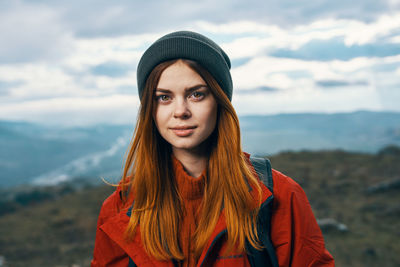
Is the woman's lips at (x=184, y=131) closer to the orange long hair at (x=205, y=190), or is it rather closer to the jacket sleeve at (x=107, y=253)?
the orange long hair at (x=205, y=190)

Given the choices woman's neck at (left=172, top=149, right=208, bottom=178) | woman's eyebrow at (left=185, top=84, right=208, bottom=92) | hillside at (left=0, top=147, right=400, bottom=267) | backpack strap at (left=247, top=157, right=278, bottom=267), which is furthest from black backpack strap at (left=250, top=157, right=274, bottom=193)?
hillside at (left=0, top=147, right=400, bottom=267)

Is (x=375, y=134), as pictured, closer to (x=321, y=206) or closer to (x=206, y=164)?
(x=321, y=206)

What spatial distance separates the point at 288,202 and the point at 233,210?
355 mm

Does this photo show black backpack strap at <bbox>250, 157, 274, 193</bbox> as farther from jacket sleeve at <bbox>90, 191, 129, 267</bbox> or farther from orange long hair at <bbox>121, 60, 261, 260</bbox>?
jacket sleeve at <bbox>90, 191, 129, 267</bbox>

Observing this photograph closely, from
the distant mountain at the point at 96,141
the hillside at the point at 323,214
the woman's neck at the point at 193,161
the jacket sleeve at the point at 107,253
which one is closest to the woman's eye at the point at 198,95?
the woman's neck at the point at 193,161

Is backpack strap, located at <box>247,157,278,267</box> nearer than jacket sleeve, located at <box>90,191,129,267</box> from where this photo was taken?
Yes

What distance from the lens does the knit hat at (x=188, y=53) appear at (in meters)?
2.00

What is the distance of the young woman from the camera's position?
78.9 inches

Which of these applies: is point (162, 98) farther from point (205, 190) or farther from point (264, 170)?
point (264, 170)

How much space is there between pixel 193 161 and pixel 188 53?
0.73 meters

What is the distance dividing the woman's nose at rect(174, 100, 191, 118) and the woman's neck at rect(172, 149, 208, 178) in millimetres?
312

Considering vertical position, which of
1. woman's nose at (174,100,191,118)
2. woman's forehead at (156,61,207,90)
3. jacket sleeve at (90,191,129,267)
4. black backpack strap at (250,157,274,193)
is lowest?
jacket sleeve at (90,191,129,267)

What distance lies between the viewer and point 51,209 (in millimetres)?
14938

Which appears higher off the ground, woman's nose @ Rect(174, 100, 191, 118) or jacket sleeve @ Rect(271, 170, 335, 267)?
woman's nose @ Rect(174, 100, 191, 118)
